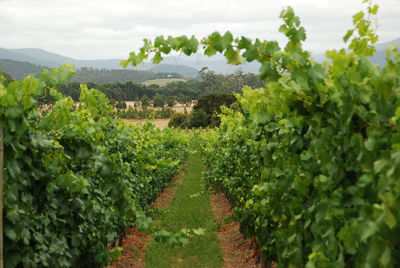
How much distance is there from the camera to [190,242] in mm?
8805

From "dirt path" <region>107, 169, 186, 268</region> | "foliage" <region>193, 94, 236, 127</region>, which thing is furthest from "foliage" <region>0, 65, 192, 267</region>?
"foliage" <region>193, 94, 236, 127</region>

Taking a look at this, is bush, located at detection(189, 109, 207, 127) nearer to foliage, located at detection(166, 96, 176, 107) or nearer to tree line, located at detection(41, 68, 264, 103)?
tree line, located at detection(41, 68, 264, 103)

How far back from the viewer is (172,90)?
10156cm

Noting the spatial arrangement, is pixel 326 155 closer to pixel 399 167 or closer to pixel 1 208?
pixel 399 167

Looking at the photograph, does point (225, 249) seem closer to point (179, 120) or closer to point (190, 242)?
point (190, 242)

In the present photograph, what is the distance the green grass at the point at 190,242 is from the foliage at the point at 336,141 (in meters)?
3.34

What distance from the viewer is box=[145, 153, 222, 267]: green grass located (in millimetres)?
7684

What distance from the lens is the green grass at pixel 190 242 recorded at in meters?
7.68

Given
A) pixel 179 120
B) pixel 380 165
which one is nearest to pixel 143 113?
pixel 179 120

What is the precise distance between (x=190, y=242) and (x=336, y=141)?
6778 millimetres

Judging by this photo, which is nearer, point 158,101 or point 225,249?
point 225,249

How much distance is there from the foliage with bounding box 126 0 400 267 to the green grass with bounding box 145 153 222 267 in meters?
3.34

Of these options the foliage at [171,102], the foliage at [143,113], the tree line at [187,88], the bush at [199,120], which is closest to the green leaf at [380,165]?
the bush at [199,120]

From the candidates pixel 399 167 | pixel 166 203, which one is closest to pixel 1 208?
pixel 399 167
